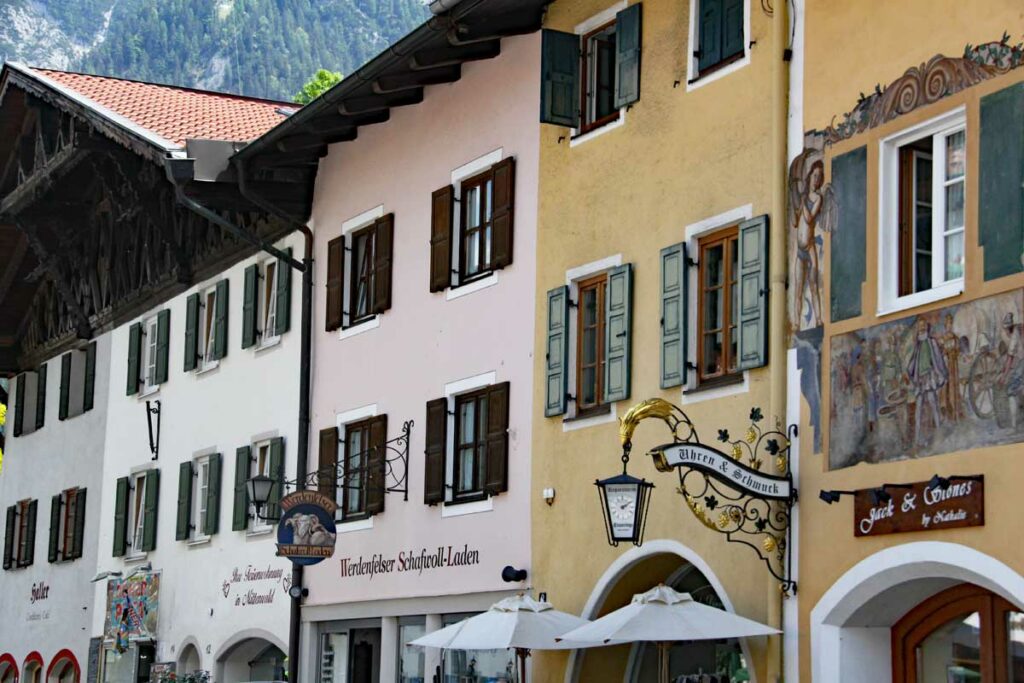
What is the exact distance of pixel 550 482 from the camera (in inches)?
698

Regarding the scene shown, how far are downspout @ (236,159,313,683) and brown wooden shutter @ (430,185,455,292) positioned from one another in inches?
125

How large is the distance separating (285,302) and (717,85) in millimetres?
9617

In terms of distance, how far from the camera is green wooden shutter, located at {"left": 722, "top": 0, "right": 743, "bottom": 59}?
15.6m

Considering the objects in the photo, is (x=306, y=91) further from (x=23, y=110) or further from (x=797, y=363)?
(x=797, y=363)

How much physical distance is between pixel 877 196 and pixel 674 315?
9.17 ft

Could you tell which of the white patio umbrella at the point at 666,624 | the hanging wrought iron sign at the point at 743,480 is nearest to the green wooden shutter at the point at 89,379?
the white patio umbrella at the point at 666,624

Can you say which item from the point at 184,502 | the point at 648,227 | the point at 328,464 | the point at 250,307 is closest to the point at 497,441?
the point at 648,227

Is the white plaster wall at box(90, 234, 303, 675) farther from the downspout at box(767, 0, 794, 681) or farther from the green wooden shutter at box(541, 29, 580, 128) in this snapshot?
the downspout at box(767, 0, 794, 681)

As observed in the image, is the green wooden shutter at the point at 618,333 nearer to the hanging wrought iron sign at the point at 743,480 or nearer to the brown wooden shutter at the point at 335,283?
the hanging wrought iron sign at the point at 743,480

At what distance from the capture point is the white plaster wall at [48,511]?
30562 mm

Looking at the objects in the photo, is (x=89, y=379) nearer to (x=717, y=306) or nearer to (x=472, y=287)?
(x=472, y=287)

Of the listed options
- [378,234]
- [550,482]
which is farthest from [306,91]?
[550,482]

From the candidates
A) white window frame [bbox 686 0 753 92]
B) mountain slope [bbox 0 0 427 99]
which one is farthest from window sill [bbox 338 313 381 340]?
mountain slope [bbox 0 0 427 99]

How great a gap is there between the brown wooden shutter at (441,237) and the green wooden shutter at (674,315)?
4.74 meters
